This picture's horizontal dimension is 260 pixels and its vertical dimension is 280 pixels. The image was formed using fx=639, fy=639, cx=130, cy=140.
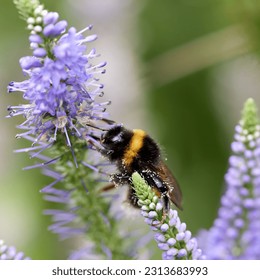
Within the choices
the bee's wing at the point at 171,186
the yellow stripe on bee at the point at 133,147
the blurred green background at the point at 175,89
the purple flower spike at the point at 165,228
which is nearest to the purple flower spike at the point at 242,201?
the bee's wing at the point at 171,186

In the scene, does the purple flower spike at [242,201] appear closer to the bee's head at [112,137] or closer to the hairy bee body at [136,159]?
the hairy bee body at [136,159]

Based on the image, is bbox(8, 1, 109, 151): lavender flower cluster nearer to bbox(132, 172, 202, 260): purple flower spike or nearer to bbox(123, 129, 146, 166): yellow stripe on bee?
bbox(123, 129, 146, 166): yellow stripe on bee

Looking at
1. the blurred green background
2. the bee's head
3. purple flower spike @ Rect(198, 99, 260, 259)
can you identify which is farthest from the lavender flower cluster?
the blurred green background

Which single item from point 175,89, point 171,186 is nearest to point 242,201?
point 171,186

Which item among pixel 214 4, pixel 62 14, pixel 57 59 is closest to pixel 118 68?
pixel 62 14

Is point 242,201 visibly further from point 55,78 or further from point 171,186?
point 55,78
